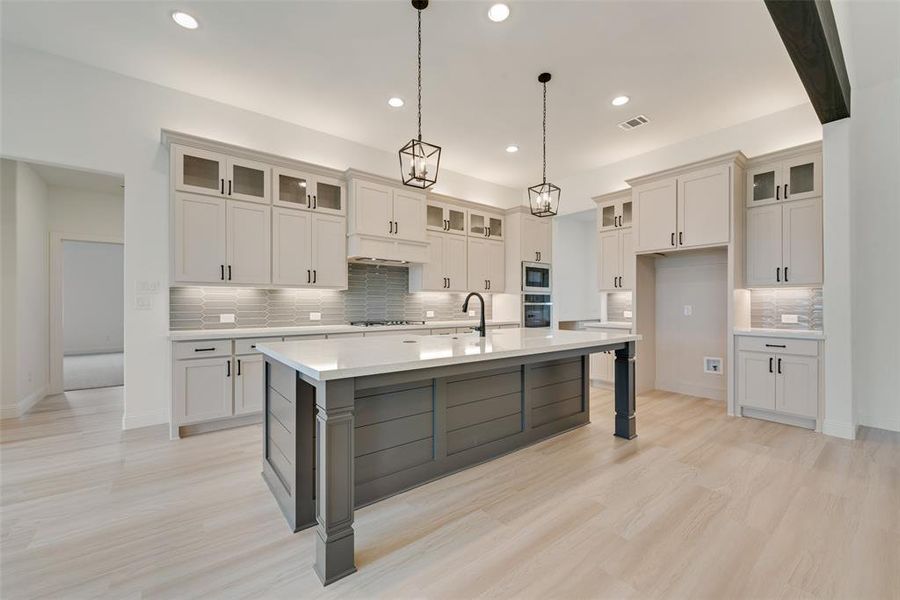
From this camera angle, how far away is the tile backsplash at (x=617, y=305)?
551 centimetres

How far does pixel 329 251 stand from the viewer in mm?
4414

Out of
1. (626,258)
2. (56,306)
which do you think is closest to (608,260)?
(626,258)

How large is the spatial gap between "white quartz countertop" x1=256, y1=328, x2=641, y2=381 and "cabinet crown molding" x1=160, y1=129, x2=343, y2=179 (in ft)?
7.76

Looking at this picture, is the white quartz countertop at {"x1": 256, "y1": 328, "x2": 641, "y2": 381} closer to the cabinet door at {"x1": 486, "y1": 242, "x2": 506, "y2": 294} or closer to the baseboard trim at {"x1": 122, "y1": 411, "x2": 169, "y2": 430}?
the baseboard trim at {"x1": 122, "y1": 411, "x2": 169, "y2": 430}

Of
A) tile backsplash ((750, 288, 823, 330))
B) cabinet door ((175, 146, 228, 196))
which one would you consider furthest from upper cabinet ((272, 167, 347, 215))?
A: tile backsplash ((750, 288, 823, 330))

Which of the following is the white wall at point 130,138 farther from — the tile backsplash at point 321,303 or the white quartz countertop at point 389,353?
the white quartz countertop at point 389,353

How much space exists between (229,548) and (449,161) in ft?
16.7

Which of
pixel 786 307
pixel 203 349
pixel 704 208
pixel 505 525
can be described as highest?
pixel 704 208

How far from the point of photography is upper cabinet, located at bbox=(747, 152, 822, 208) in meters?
3.71

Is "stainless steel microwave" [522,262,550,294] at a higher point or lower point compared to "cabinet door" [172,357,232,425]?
higher

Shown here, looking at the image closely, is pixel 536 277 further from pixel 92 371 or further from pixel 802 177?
pixel 92 371

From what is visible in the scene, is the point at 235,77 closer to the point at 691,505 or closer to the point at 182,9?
the point at 182,9

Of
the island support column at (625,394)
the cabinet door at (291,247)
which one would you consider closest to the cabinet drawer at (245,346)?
the cabinet door at (291,247)

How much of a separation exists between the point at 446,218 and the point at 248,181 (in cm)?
257
